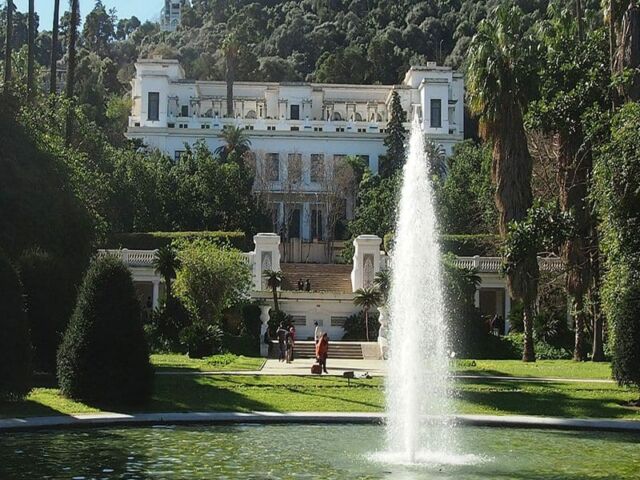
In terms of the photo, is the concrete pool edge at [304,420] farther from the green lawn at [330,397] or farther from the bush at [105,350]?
the bush at [105,350]

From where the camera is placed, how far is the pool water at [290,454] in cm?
1398

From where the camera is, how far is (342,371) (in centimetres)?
3203

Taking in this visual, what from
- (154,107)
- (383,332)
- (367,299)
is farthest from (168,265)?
(154,107)

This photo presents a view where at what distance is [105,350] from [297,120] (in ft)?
234

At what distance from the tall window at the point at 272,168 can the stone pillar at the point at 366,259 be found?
91.1 feet

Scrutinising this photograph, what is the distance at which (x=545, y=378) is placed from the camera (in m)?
29.0

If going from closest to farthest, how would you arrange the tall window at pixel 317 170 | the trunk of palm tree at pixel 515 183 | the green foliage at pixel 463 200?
the trunk of palm tree at pixel 515 183 < the green foliage at pixel 463 200 < the tall window at pixel 317 170

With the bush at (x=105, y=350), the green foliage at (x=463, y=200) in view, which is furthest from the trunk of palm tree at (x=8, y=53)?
the green foliage at (x=463, y=200)

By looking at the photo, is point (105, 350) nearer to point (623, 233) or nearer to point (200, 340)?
point (623, 233)

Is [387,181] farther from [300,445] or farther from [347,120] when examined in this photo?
[300,445]

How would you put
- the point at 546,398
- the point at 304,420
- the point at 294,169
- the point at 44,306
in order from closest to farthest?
the point at 304,420 < the point at 546,398 < the point at 44,306 < the point at 294,169

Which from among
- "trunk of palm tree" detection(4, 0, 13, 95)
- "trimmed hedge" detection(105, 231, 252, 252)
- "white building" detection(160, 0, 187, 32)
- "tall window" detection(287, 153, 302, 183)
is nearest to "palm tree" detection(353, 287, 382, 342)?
"trimmed hedge" detection(105, 231, 252, 252)

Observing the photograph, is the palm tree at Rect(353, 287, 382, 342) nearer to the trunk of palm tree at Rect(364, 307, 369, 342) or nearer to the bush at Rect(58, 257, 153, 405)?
the trunk of palm tree at Rect(364, 307, 369, 342)

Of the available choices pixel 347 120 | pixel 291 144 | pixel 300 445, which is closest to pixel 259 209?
pixel 291 144
